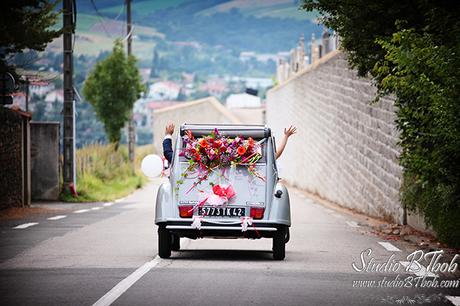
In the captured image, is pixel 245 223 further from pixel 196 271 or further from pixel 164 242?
pixel 196 271

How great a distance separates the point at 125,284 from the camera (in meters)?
11.0

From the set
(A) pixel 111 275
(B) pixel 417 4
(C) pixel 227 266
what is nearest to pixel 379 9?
(B) pixel 417 4

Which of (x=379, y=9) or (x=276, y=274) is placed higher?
(x=379, y=9)

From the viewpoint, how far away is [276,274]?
12141 millimetres

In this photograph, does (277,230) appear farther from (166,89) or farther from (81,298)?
(166,89)

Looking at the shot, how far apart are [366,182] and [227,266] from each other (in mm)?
13964

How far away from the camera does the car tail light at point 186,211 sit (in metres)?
13.9

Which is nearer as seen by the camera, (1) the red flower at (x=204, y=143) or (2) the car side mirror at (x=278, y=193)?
(2) the car side mirror at (x=278, y=193)

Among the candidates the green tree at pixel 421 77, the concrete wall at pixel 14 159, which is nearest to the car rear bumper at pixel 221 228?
the green tree at pixel 421 77

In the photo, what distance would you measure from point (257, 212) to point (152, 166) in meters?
1.49

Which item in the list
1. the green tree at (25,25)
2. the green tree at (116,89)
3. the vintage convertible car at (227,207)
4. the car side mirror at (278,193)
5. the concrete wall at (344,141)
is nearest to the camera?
the vintage convertible car at (227,207)

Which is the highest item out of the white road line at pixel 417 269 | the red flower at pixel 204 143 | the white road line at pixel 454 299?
the red flower at pixel 204 143

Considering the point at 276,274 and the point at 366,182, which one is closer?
the point at 276,274

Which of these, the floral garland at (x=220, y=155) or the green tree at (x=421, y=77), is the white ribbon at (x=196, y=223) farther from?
the green tree at (x=421, y=77)
